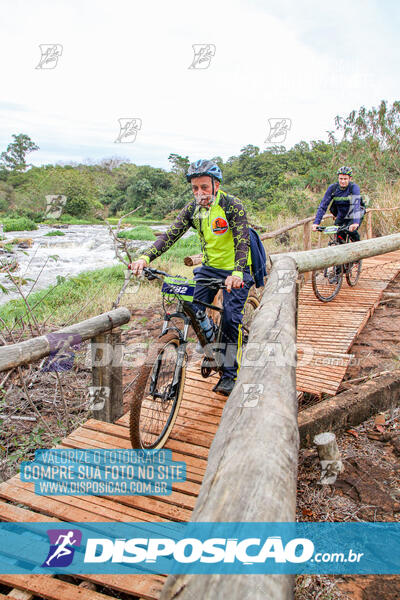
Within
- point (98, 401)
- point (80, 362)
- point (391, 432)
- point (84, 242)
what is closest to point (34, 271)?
point (84, 242)

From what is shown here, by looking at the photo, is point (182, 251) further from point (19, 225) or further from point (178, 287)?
point (19, 225)

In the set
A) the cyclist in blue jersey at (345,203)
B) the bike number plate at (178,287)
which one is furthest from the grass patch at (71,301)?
the bike number plate at (178,287)

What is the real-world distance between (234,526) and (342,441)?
2.41m

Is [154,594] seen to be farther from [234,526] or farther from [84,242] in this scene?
[84,242]

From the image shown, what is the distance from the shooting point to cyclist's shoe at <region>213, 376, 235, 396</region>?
3503 mm

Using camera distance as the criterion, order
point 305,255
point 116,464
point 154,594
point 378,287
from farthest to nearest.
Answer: point 378,287, point 305,255, point 116,464, point 154,594

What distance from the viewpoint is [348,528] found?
223 cm

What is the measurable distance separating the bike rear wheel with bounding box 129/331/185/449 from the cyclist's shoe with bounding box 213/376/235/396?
21.5 inches

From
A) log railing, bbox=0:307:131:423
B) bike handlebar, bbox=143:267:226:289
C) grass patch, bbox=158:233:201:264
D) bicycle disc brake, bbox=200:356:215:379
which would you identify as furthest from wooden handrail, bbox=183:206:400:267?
grass patch, bbox=158:233:201:264

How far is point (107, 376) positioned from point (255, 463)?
2142 millimetres

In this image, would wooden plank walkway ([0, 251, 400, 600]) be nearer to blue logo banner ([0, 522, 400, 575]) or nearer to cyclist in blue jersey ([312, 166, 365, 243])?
blue logo banner ([0, 522, 400, 575])

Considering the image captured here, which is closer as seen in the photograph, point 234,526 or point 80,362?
point 234,526

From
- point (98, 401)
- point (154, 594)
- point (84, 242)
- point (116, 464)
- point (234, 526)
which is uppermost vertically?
point (84, 242)

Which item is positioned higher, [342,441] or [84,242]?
[84,242]
